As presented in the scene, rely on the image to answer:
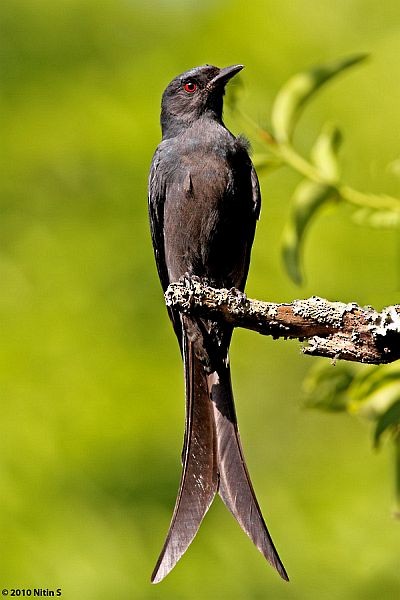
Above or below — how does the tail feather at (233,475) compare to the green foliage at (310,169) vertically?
below

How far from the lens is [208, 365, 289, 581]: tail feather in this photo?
3.84 metres

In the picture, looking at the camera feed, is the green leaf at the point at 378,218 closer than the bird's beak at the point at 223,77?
Yes

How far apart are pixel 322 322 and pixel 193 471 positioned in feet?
3.81

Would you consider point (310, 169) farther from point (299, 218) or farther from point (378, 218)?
point (378, 218)

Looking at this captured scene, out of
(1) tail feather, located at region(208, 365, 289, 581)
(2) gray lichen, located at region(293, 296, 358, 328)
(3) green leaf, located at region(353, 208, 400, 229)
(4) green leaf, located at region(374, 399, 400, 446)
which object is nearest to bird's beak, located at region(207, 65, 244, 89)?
(1) tail feather, located at region(208, 365, 289, 581)

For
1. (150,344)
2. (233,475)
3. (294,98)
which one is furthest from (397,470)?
(150,344)

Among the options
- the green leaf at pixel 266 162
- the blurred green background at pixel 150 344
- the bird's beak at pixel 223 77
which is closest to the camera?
the green leaf at pixel 266 162

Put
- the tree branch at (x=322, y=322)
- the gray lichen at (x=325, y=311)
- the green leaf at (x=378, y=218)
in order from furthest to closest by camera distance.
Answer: the green leaf at (x=378, y=218)
the gray lichen at (x=325, y=311)
the tree branch at (x=322, y=322)

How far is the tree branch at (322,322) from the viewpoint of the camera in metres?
3.19

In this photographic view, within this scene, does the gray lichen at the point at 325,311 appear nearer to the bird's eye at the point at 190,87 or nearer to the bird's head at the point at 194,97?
the bird's head at the point at 194,97

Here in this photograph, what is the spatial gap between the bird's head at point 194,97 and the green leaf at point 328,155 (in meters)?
1.17

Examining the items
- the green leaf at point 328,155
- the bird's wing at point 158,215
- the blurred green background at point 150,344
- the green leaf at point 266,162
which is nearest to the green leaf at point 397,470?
the green leaf at point 328,155

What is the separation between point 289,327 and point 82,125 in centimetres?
492

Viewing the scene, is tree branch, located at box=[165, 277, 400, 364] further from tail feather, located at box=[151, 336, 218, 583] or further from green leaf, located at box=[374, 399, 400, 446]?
tail feather, located at box=[151, 336, 218, 583]
